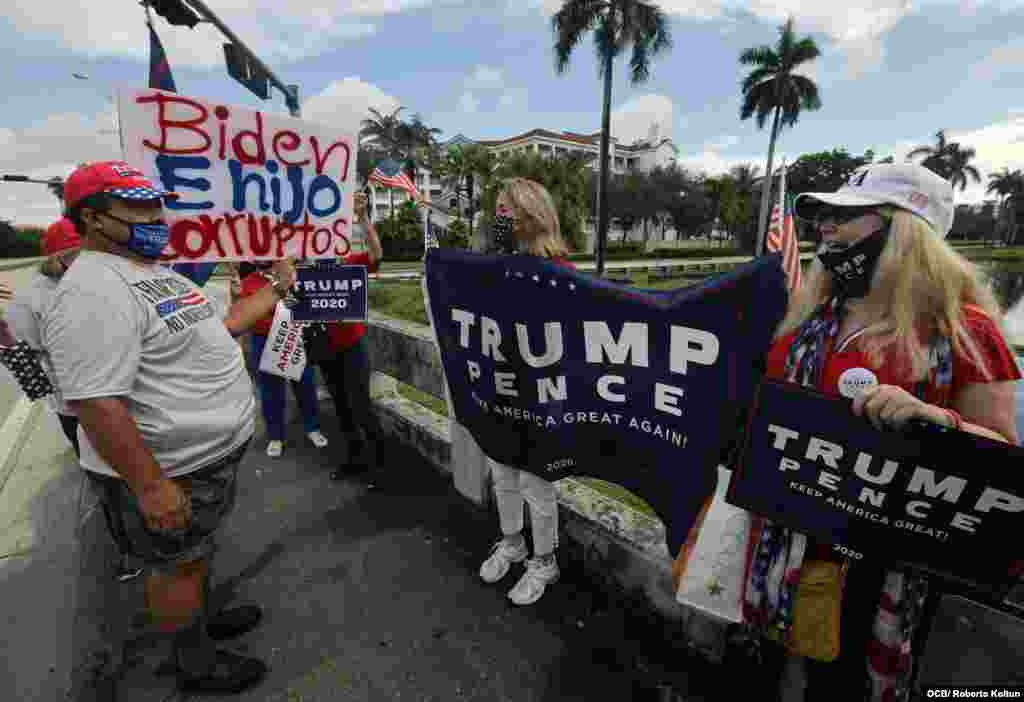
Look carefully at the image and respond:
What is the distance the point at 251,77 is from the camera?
6.81m

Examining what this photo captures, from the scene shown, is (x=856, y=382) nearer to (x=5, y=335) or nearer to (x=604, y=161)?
(x=5, y=335)

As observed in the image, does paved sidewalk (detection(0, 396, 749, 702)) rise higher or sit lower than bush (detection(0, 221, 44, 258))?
lower

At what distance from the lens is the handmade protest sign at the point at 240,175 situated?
256cm

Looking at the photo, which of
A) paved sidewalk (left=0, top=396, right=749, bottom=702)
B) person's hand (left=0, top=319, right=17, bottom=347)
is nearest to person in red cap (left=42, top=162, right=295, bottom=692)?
paved sidewalk (left=0, top=396, right=749, bottom=702)

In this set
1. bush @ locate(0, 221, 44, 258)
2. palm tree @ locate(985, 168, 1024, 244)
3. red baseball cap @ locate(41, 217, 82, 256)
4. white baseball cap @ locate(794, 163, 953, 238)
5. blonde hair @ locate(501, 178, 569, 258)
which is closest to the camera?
white baseball cap @ locate(794, 163, 953, 238)

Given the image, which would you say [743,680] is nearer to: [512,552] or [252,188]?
[512,552]

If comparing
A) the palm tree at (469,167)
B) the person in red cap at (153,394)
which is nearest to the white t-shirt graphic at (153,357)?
the person in red cap at (153,394)

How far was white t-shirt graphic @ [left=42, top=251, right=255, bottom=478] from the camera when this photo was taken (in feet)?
5.06

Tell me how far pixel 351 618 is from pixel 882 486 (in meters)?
2.24

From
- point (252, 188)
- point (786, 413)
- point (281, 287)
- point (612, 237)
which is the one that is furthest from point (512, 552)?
point (612, 237)

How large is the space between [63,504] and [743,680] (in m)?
4.24

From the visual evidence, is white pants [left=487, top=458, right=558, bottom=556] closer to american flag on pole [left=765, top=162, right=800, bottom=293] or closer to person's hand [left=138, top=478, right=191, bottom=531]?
person's hand [left=138, top=478, right=191, bottom=531]

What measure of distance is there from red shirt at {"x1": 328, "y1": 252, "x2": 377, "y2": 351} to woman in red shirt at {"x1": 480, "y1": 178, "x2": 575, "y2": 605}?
180 centimetres

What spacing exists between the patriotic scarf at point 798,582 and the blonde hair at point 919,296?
0.04 metres
